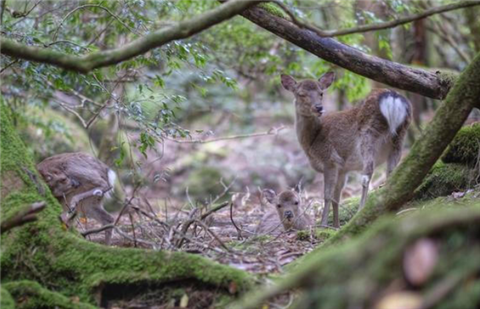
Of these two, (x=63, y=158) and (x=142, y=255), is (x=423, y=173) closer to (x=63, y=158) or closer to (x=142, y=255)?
(x=142, y=255)

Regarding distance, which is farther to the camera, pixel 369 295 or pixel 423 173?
pixel 423 173

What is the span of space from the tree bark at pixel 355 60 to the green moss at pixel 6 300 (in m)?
3.50

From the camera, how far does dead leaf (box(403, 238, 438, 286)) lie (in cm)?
284

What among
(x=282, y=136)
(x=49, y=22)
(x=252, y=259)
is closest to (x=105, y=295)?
(x=252, y=259)

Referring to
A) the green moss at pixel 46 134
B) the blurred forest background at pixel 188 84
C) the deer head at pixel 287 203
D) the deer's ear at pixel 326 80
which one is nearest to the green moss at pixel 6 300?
the blurred forest background at pixel 188 84

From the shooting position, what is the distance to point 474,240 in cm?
298

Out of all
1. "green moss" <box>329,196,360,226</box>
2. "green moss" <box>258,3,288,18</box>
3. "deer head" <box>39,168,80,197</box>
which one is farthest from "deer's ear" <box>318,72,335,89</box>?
"deer head" <box>39,168,80,197</box>

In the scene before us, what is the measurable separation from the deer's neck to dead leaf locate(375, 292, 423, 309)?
249 inches

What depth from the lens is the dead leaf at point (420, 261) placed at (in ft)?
9.31

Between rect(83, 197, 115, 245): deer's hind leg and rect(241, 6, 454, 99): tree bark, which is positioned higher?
rect(241, 6, 454, 99): tree bark

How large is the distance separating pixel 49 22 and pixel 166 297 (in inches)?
168

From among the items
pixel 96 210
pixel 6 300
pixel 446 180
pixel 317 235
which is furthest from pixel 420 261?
pixel 96 210

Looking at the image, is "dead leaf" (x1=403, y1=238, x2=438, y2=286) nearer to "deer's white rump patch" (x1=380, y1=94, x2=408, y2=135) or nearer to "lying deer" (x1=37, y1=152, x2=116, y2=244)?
"lying deer" (x1=37, y1=152, x2=116, y2=244)

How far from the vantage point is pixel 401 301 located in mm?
2781
